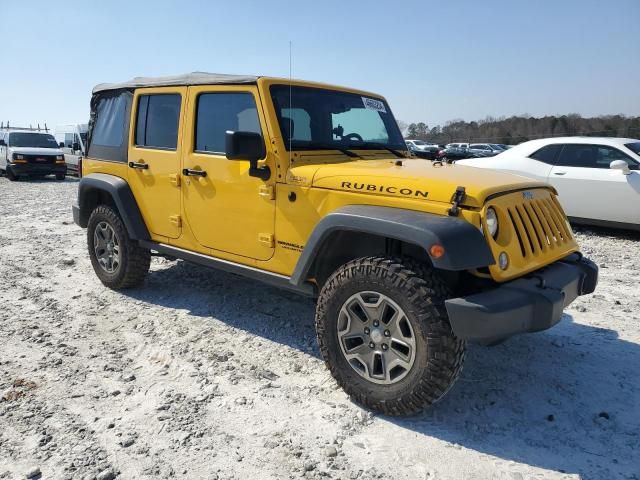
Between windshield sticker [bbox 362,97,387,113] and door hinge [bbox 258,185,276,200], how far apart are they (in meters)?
1.30

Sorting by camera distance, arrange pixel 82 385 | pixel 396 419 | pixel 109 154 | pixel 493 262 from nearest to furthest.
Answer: pixel 493 262, pixel 396 419, pixel 82 385, pixel 109 154

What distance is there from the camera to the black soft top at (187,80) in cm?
371

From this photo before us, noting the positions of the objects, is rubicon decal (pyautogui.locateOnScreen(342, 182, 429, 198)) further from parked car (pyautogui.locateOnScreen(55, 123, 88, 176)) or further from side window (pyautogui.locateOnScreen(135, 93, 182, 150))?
parked car (pyautogui.locateOnScreen(55, 123, 88, 176))

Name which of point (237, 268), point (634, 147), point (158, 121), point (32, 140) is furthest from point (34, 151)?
point (634, 147)

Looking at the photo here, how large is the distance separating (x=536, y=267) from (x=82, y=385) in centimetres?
289

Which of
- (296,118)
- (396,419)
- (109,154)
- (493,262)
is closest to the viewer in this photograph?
(493,262)

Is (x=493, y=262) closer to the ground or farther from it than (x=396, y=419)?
farther from it

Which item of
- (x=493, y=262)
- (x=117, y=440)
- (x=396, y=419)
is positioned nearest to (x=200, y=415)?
(x=117, y=440)

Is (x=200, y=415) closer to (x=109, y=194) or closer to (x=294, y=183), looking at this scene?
(x=294, y=183)

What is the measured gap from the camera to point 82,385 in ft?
10.6

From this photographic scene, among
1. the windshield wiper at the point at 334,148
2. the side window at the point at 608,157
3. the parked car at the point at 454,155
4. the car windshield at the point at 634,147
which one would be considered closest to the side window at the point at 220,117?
the windshield wiper at the point at 334,148

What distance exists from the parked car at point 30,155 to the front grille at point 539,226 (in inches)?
692

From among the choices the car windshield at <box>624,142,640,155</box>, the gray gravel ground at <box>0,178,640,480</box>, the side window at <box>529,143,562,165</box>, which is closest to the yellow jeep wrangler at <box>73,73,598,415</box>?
the gray gravel ground at <box>0,178,640,480</box>

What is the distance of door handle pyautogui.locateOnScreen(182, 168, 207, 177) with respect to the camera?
3933 millimetres
